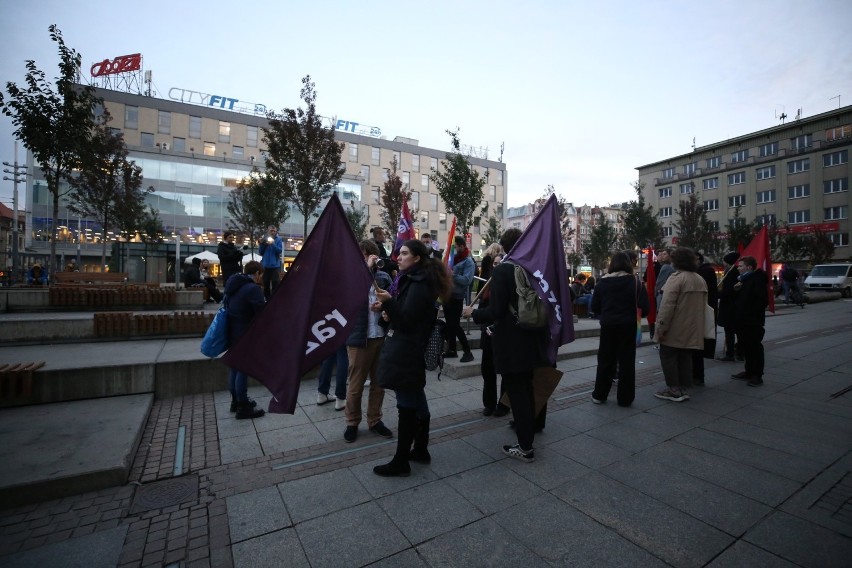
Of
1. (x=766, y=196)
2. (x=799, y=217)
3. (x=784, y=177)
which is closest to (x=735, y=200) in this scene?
(x=766, y=196)

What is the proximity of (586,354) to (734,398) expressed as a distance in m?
3.10

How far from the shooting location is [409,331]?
351 cm

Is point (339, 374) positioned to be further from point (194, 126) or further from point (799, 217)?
point (799, 217)

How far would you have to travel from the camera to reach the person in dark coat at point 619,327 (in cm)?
551

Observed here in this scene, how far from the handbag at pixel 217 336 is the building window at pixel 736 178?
225 ft

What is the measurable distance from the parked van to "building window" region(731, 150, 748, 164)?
3515 cm

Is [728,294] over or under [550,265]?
under

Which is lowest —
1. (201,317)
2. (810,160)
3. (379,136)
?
(201,317)

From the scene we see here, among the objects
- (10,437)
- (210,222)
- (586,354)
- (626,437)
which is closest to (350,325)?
(626,437)

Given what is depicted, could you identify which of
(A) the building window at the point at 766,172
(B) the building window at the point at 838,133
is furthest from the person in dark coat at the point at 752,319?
(A) the building window at the point at 766,172

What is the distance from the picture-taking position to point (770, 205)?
5231cm

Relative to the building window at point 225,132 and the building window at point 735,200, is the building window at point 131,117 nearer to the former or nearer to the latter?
the building window at point 225,132

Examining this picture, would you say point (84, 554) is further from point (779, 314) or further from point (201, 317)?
point (779, 314)

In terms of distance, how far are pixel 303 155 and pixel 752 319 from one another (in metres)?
14.5
